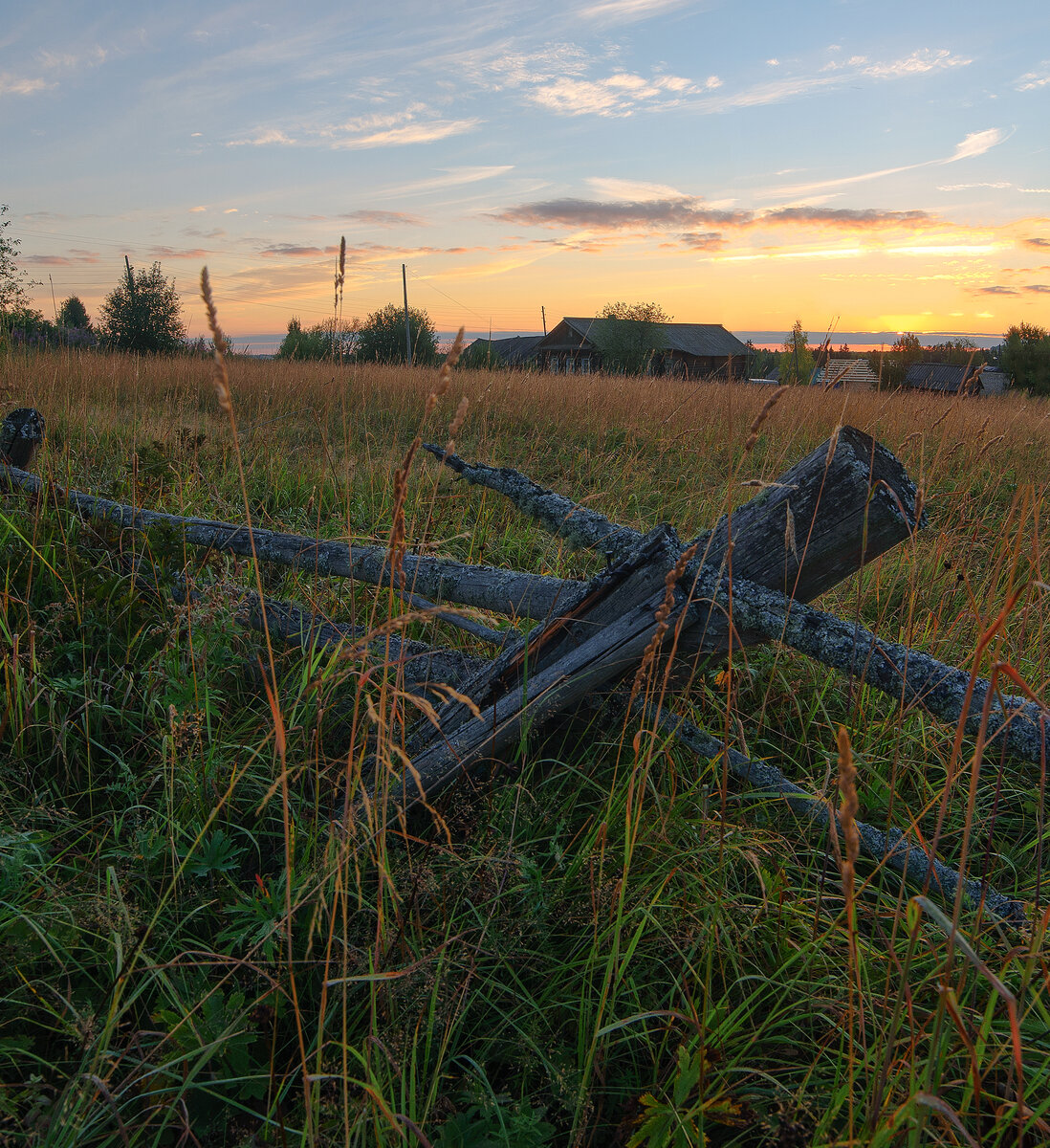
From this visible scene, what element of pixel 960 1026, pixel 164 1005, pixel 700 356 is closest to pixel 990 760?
pixel 960 1026

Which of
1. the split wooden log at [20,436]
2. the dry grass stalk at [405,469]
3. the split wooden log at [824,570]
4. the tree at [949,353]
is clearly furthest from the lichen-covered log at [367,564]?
the tree at [949,353]

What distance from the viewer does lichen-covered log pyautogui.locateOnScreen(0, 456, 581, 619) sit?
6.59ft

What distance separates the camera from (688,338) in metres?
55.2

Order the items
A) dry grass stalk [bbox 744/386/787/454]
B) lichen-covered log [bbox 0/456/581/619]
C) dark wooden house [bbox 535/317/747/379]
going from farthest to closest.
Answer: dark wooden house [bbox 535/317/747/379] → lichen-covered log [bbox 0/456/581/619] → dry grass stalk [bbox 744/386/787/454]

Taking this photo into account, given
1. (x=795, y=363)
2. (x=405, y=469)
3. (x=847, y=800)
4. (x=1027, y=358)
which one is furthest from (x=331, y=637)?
(x=1027, y=358)

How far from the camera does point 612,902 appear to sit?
4.67 feet

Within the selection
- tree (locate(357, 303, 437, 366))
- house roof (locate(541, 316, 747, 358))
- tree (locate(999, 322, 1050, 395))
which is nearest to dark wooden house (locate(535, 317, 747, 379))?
house roof (locate(541, 316, 747, 358))

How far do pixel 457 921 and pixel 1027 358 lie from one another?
166ft

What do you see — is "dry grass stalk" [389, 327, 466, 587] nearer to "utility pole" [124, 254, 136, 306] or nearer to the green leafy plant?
the green leafy plant

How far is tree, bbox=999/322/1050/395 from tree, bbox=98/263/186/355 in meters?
43.0

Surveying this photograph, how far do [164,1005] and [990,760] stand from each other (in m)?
2.51

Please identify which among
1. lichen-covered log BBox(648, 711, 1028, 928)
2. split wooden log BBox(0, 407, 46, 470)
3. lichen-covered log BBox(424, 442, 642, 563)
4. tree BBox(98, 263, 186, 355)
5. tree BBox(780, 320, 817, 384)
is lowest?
lichen-covered log BBox(648, 711, 1028, 928)

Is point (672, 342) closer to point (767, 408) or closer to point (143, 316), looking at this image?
point (143, 316)

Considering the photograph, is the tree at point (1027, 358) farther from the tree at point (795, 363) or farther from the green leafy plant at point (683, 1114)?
the green leafy plant at point (683, 1114)
